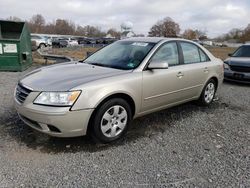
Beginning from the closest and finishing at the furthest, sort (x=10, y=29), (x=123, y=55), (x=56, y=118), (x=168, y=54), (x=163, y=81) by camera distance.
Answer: (x=56, y=118), (x=163, y=81), (x=123, y=55), (x=168, y=54), (x=10, y=29)

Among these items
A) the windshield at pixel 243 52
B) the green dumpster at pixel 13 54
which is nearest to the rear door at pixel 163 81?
the windshield at pixel 243 52

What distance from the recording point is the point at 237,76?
29.1 feet

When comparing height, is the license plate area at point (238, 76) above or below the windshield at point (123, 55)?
below

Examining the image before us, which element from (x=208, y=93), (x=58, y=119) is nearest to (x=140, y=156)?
(x=58, y=119)

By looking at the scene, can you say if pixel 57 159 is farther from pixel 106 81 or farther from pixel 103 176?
pixel 106 81

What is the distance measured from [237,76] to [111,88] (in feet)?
21.4

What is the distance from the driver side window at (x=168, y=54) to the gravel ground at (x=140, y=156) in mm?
1089

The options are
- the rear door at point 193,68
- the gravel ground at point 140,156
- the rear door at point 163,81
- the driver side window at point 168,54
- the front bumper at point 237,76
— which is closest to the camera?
the gravel ground at point 140,156

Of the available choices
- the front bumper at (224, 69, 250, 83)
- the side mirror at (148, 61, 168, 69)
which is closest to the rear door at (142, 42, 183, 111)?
the side mirror at (148, 61, 168, 69)

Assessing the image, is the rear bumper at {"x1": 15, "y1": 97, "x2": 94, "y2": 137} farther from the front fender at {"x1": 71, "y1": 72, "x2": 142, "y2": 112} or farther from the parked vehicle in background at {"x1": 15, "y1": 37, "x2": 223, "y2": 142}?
the front fender at {"x1": 71, "y1": 72, "x2": 142, "y2": 112}

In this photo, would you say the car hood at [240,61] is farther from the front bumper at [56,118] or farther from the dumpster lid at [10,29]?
the dumpster lid at [10,29]

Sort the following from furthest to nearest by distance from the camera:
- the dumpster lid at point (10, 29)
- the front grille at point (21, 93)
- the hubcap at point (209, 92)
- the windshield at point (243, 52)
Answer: the dumpster lid at point (10, 29)
the windshield at point (243, 52)
the hubcap at point (209, 92)
the front grille at point (21, 93)

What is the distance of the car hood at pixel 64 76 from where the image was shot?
11.4 ft

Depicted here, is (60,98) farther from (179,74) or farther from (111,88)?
(179,74)
